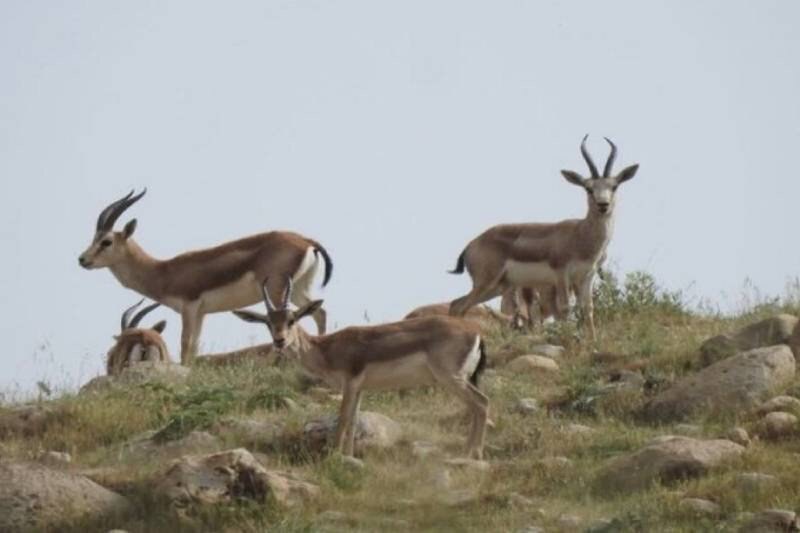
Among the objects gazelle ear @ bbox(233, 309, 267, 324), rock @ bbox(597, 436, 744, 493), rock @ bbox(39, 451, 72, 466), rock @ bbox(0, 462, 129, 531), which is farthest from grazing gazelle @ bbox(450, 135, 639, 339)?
rock @ bbox(0, 462, 129, 531)

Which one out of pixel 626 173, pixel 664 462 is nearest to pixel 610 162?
pixel 626 173

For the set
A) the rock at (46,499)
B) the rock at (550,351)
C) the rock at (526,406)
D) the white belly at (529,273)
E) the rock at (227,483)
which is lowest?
the rock at (46,499)

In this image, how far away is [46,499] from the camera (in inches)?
597

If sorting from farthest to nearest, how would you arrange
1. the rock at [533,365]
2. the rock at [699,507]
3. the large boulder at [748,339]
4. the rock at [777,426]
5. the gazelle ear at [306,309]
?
the rock at [533,365] < the large boulder at [748,339] < the gazelle ear at [306,309] < the rock at [777,426] < the rock at [699,507]

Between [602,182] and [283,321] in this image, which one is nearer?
[283,321]

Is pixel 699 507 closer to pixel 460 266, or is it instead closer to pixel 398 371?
pixel 398 371

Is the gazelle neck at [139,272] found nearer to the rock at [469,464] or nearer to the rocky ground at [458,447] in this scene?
the rocky ground at [458,447]

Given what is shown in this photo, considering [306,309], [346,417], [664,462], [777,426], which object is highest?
[306,309]

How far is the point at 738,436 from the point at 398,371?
2990mm

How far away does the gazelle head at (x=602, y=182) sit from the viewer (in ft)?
74.1

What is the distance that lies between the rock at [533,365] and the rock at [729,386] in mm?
1926

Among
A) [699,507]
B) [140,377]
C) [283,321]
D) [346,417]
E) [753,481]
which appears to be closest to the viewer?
[699,507]

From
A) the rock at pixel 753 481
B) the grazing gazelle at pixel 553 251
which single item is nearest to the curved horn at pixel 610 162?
the grazing gazelle at pixel 553 251

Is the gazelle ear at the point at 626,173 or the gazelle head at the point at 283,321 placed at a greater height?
the gazelle ear at the point at 626,173
